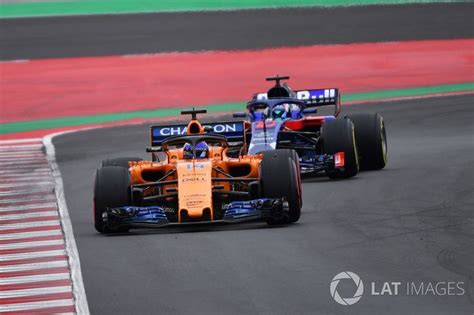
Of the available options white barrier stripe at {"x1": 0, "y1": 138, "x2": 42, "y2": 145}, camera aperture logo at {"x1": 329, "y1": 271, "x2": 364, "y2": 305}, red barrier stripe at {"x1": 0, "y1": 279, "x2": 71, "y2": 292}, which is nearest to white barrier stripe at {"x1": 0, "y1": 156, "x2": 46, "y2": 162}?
white barrier stripe at {"x1": 0, "y1": 138, "x2": 42, "y2": 145}

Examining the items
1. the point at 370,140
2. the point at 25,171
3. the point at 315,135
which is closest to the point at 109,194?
the point at 315,135

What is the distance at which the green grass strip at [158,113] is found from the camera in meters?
36.0

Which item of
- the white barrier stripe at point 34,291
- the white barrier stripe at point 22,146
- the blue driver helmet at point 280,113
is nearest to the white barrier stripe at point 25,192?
the blue driver helmet at point 280,113

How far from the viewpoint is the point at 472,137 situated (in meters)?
28.8

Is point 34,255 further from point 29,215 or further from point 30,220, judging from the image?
point 29,215

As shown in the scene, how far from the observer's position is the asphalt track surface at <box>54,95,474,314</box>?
12109mm

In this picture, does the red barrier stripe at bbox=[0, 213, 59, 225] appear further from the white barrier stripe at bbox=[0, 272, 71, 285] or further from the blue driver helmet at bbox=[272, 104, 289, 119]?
the blue driver helmet at bbox=[272, 104, 289, 119]

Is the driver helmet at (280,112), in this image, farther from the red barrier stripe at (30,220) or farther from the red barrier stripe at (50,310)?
the red barrier stripe at (50,310)

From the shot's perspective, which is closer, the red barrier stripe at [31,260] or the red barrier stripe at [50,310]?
the red barrier stripe at [50,310]

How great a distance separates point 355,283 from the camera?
1275 centimetres

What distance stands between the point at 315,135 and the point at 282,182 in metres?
6.46

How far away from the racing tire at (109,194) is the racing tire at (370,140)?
7196 millimetres

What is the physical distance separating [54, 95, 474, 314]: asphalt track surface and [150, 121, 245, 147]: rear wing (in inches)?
56.5

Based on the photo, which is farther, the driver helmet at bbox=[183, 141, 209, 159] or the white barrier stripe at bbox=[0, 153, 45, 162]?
the white barrier stripe at bbox=[0, 153, 45, 162]
